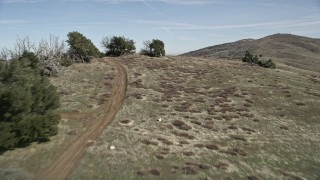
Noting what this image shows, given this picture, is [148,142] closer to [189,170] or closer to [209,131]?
[189,170]

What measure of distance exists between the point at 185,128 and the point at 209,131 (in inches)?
128

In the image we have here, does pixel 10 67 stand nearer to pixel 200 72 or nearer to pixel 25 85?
pixel 25 85

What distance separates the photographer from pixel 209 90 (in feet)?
228

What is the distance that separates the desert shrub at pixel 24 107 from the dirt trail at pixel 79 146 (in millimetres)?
3630

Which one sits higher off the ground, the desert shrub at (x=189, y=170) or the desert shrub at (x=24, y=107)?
the desert shrub at (x=24, y=107)

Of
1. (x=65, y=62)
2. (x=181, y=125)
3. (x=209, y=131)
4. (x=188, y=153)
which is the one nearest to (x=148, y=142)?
(x=188, y=153)

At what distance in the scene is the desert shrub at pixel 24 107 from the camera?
112ft

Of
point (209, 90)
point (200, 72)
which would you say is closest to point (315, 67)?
point (200, 72)

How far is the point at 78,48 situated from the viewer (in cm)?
8644

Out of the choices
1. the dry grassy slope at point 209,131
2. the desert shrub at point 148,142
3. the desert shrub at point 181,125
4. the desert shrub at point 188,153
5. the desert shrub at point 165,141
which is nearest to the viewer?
the dry grassy slope at point 209,131

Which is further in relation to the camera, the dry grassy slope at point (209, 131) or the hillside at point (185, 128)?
the dry grassy slope at point (209, 131)

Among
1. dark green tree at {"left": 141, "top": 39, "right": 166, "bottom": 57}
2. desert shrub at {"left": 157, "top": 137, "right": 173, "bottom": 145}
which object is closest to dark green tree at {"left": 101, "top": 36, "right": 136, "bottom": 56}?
dark green tree at {"left": 141, "top": 39, "right": 166, "bottom": 57}

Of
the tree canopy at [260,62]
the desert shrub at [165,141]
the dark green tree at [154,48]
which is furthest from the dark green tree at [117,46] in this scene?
the desert shrub at [165,141]

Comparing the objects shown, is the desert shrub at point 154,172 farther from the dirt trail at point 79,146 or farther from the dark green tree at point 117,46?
the dark green tree at point 117,46
